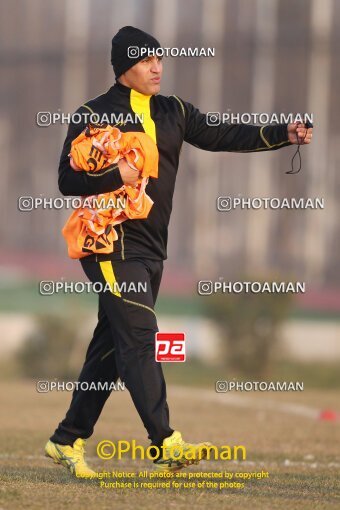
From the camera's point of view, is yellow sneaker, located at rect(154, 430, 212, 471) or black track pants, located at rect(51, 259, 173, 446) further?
black track pants, located at rect(51, 259, 173, 446)

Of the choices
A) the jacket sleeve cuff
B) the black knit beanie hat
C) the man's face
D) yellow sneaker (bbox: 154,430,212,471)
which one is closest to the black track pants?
yellow sneaker (bbox: 154,430,212,471)

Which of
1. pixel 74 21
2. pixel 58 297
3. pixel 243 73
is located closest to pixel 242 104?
pixel 243 73

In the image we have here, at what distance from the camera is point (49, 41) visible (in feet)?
104

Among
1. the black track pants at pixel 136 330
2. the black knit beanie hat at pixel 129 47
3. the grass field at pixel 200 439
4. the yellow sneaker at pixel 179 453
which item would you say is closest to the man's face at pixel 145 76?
the black knit beanie hat at pixel 129 47

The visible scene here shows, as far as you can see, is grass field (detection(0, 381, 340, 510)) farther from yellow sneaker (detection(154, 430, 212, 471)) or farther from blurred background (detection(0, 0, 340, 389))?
blurred background (detection(0, 0, 340, 389))

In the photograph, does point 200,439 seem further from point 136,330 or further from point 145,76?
point 145,76

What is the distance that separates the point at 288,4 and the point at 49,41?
17.1 ft

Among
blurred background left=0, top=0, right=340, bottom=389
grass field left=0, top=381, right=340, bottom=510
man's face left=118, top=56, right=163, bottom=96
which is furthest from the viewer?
blurred background left=0, top=0, right=340, bottom=389

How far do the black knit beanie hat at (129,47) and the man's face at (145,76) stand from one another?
0.07ft

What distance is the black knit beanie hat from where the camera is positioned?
238 inches

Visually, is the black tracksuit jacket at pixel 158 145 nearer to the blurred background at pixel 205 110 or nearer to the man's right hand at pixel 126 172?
the man's right hand at pixel 126 172

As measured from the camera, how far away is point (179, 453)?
19.0 ft

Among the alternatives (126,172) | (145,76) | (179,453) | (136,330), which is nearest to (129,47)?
(145,76)

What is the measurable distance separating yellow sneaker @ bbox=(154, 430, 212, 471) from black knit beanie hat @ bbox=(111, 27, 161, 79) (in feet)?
5.00
